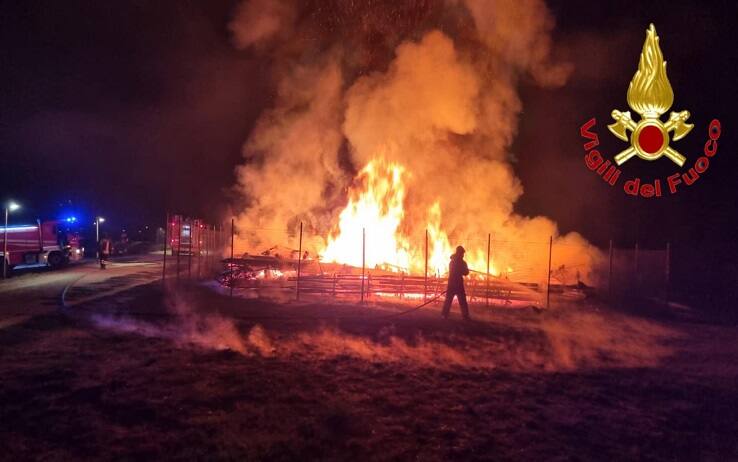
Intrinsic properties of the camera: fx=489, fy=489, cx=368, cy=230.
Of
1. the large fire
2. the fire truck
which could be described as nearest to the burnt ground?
the large fire

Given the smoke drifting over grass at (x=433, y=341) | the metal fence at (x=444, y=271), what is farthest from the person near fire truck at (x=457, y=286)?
the metal fence at (x=444, y=271)

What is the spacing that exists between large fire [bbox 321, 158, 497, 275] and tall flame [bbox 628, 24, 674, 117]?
8082 mm

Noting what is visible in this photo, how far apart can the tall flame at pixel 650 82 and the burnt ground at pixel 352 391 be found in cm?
971

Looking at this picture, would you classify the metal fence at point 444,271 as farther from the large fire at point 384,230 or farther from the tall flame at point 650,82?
the tall flame at point 650,82

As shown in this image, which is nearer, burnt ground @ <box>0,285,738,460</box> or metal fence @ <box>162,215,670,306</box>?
burnt ground @ <box>0,285,738,460</box>

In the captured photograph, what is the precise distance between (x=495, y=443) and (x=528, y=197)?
2579 cm

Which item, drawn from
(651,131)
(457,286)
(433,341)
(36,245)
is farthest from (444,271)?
(36,245)

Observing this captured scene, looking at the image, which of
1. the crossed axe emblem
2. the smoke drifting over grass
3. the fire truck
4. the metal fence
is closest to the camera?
the smoke drifting over grass

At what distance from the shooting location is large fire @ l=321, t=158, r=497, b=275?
1997 centimetres

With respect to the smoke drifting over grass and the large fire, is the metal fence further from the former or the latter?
the smoke drifting over grass

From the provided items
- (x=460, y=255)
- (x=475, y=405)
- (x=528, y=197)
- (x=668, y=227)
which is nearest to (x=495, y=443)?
(x=475, y=405)

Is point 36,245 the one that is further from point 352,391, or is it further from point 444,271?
point 352,391

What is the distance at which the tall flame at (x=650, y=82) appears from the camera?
1708cm

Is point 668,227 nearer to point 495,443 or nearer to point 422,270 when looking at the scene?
point 422,270
